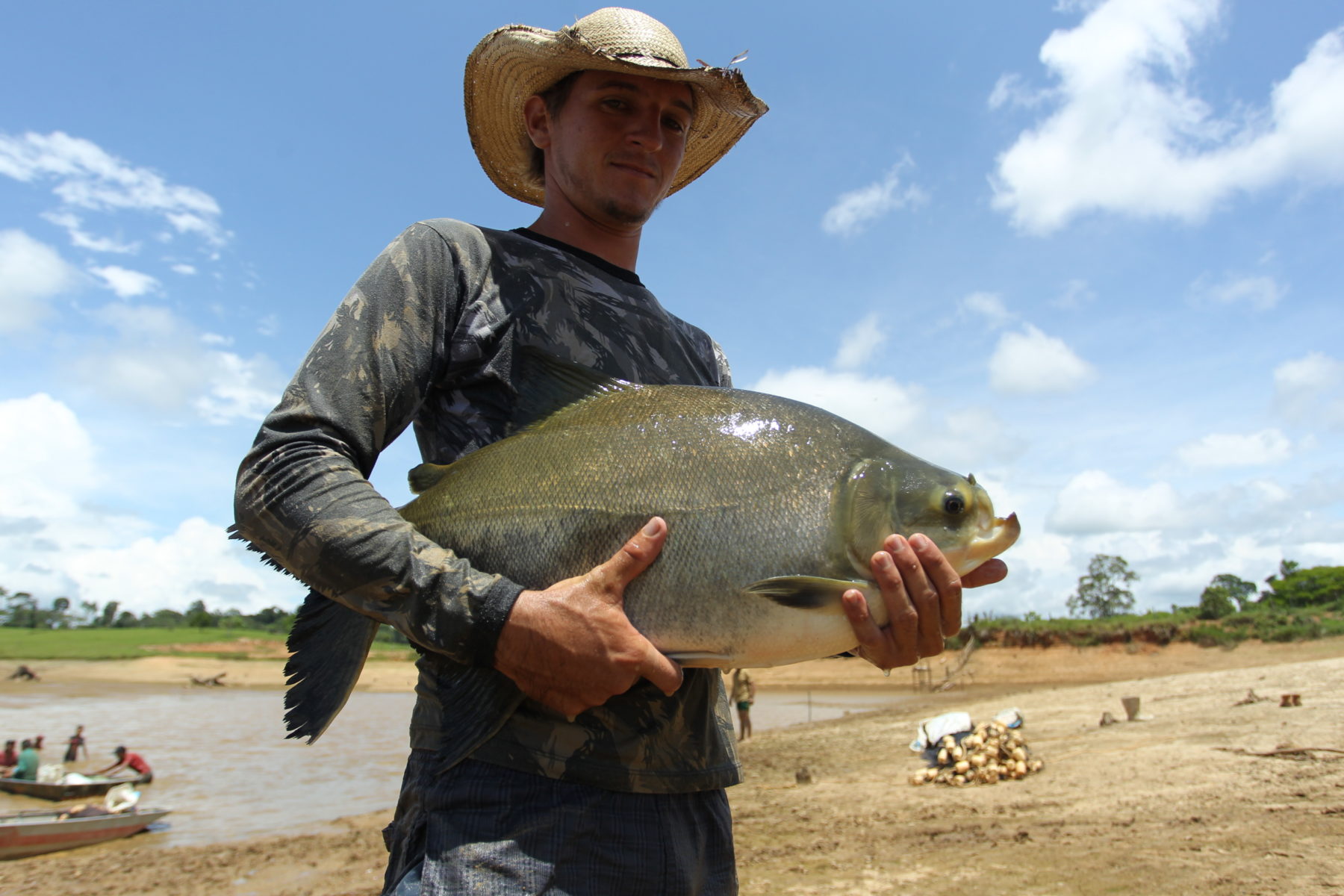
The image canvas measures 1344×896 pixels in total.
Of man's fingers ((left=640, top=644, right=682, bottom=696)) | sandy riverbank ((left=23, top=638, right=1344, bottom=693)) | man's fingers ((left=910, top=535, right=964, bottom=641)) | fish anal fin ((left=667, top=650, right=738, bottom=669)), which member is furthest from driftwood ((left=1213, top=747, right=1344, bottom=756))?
sandy riverbank ((left=23, top=638, right=1344, bottom=693))

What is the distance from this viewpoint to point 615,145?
2314 millimetres

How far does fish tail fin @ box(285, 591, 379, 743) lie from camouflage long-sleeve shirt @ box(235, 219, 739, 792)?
0.52 feet

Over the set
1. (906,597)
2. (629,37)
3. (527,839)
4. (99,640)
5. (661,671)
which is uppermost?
(629,37)

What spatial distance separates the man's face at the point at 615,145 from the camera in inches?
90.8

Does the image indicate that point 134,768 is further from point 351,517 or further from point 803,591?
point 803,591

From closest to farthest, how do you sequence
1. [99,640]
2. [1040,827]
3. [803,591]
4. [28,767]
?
[803,591]
[1040,827]
[28,767]
[99,640]

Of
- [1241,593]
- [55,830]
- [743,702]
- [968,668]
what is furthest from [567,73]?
[1241,593]

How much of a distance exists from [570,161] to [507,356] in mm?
715

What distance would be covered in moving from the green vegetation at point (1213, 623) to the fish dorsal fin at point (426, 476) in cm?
3869

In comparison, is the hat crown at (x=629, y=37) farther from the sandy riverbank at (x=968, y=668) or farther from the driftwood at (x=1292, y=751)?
the sandy riverbank at (x=968, y=668)

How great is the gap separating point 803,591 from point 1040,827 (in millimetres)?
7970

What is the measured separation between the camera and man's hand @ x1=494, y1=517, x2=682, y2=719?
4.99ft

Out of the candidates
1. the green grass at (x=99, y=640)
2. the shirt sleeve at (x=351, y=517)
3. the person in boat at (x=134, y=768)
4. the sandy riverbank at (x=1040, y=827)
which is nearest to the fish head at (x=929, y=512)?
the shirt sleeve at (x=351, y=517)

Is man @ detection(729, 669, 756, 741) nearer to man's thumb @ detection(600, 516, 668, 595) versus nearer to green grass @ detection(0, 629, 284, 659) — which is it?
man's thumb @ detection(600, 516, 668, 595)
